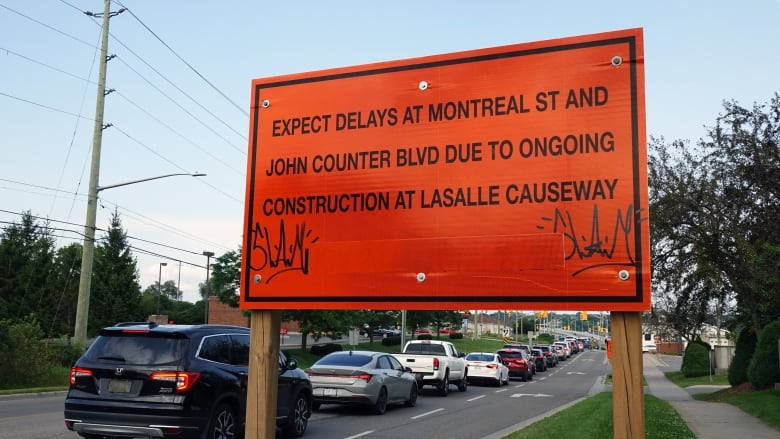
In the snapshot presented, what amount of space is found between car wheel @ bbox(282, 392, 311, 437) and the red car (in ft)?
79.6

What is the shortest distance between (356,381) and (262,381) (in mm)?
12385

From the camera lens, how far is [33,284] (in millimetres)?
68312

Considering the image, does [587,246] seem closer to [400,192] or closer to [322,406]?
[400,192]

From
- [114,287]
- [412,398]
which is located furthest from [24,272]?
[412,398]

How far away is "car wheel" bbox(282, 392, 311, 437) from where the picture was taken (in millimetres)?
12227

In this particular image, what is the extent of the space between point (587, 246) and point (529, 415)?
15.1m

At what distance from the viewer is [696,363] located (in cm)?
3666

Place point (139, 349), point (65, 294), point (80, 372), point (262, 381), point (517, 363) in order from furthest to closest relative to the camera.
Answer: point (65, 294) → point (517, 363) → point (139, 349) → point (80, 372) → point (262, 381)

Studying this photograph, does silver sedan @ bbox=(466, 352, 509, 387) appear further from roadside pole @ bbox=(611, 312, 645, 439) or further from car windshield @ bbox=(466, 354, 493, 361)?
roadside pole @ bbox=(611, 312, 645, 439)

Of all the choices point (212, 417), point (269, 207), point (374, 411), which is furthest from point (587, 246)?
point (374, 411)

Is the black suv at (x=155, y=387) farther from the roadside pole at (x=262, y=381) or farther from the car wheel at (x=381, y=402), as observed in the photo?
the car wheel at (x=381, y=402)

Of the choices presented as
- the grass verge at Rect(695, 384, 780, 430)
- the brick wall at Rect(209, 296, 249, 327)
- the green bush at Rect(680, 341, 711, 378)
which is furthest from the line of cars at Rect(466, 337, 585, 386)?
the brick wall at Rect(209, 296, 249, 327)

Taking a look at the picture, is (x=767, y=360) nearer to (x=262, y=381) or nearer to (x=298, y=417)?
(x=298, y=417)

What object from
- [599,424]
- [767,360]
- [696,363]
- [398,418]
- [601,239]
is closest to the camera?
[601,239]
